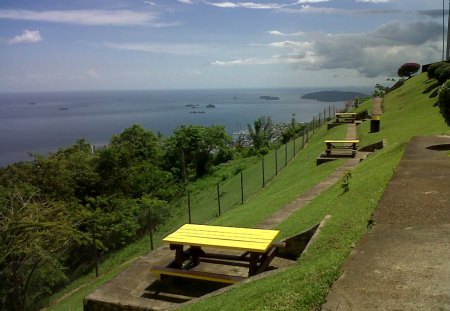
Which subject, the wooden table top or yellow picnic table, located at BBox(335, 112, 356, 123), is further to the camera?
yellow picnic table, located at BBox(335, 112, 356, 123)

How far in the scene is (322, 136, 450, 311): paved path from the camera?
13.7ft

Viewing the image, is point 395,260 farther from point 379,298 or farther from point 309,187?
point 309,187

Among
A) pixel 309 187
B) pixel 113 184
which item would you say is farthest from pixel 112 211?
pixel 309 187

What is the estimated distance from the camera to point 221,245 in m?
8.14

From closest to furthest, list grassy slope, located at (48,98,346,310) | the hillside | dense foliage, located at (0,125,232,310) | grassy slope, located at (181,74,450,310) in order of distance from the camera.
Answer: grassy slope, located at (181,74,450,310) → the hillside → grassy slope, located at (48,98,346,310) → dense foliage, located at (0,125,232,310)

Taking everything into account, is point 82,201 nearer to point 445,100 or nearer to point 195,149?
point 195,149

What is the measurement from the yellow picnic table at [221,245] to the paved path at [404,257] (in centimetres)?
227

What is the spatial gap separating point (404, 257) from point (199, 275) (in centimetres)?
414

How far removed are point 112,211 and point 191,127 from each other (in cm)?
1927

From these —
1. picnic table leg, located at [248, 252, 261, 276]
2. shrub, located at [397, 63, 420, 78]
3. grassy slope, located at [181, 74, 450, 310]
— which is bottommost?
picnic table leg, located at [248, 252, 261, 276]

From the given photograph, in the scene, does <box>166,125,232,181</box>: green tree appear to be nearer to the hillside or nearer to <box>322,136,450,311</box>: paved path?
the hillside

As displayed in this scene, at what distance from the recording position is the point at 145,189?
3080 centimetres

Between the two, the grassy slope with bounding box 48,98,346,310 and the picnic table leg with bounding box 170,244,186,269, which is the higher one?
the picnic table leg with bounding box 170,244,186,269

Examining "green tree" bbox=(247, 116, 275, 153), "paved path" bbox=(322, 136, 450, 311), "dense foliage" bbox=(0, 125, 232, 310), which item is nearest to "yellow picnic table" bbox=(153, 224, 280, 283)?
"paved path" bbox=(322, 136, 450, 311)
